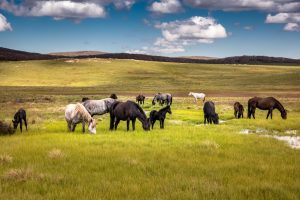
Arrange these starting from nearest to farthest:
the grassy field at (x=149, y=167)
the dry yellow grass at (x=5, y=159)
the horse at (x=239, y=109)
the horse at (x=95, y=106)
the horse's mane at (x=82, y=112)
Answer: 1. the grassy field at (x=149, y=167)
2. the dry yellow grass at (x=5, y=159)
3. the horse's mane at (x=82, y=112)
4. the horse at (x=95, y=106)
5. the horse at (x=239, y=109)

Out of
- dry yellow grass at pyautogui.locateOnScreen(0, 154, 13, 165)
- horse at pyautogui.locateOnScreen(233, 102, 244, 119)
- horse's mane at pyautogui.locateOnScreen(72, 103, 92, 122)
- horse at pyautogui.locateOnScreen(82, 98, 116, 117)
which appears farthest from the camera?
horse at pyautogui.locateOnScreen(233, 102, 244, 119)

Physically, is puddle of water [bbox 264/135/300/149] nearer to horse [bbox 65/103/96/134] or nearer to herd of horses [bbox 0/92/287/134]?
herd of horses [bbox 0/92/287/134]

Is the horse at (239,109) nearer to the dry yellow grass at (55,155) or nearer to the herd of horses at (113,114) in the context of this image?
the herd of horses at (113,114)

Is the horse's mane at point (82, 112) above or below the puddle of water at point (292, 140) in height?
above

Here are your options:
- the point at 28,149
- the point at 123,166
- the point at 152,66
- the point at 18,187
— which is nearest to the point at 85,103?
the point at 28,149

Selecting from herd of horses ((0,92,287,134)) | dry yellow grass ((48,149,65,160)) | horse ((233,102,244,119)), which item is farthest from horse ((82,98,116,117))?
dry yellow grass ((48,149,65,160))

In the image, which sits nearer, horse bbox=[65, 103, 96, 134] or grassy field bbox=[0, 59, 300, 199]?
grassy field bbox=[0, 59, 300, 199]

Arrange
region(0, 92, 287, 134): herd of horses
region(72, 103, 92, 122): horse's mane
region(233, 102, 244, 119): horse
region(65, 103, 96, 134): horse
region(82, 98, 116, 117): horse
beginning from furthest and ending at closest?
region(233, 102, 244, 119): horse
region(82, 98, 116, 117): horse
region(0, 92, 287, 134): herd of horses
region(72, 103, 92, 122): horse's mane
region(65, 103, 96, 134): horse

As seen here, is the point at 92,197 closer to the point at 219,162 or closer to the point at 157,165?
the point at 157,165

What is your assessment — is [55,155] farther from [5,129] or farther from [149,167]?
[5,129]

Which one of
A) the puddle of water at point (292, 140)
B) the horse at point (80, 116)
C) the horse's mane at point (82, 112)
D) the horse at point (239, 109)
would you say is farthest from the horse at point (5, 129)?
the horse at point (239, 109)

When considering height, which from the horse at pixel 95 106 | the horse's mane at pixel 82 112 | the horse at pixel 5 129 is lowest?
the horse at pixel 5 129

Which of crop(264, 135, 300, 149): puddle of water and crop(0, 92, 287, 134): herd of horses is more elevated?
crop(0, 92, 287, 134): herd of horses

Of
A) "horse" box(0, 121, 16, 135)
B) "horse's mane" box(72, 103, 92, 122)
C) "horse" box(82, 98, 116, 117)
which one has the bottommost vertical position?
"horse" box(0, 121, 16, 135)
